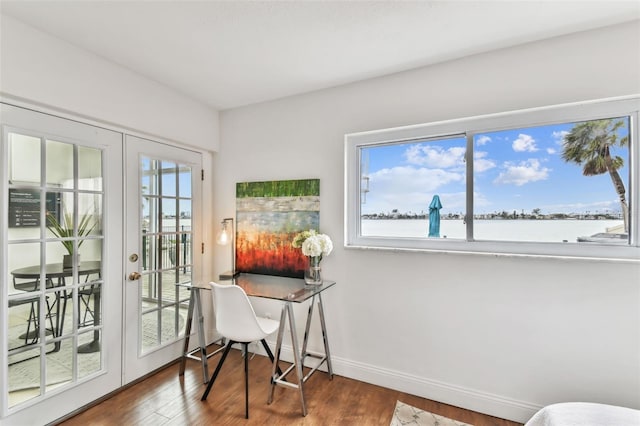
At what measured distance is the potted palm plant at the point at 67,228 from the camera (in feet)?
6.14

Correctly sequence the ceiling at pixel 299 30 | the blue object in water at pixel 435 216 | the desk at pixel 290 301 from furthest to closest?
the blue object in water at pixel 435 216 → the desk at pixel 290 301 → the ceiling at pixel 299 30

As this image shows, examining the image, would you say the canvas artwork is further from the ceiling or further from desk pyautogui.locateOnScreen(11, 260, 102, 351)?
desk pyautogui.locateOnScreen(11, 260, 102, 351)

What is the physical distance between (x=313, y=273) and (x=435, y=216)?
1.08 meters

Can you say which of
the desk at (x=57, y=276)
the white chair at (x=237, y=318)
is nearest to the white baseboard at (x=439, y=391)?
the white chair at (x=237, y=318)

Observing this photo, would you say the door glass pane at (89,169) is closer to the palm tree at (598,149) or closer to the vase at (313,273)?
the vase at (313,273)

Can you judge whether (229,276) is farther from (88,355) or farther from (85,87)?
(85,87)

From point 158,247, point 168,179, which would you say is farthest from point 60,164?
point 158,247

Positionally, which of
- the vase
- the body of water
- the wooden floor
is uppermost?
the body of water

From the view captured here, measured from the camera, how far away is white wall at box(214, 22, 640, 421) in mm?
1729

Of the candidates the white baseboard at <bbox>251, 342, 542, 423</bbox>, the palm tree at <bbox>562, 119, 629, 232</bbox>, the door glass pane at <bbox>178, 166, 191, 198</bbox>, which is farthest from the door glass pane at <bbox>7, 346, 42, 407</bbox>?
the palm tree at <bbox>562, 119, 629, 232</bbox>

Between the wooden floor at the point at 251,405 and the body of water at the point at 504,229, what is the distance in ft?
4.01

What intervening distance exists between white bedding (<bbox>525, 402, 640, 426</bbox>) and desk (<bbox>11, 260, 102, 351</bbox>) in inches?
112

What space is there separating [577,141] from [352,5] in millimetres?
1655

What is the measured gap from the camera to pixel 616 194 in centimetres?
177
